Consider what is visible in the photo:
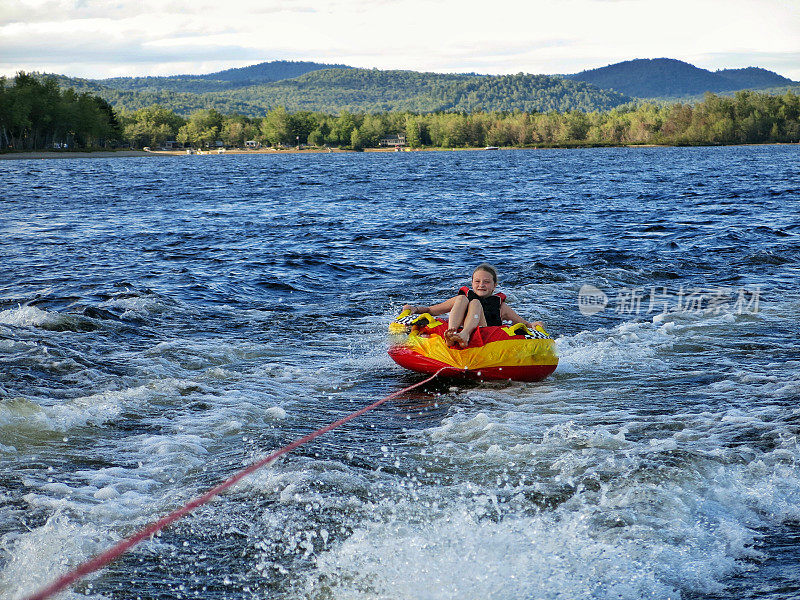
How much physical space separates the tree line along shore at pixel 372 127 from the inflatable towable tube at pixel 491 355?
4090 inches

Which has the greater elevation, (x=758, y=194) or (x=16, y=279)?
(x=758, y=194)

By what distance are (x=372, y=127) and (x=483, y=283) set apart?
605ft

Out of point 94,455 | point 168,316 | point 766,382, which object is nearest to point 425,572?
point 94,455

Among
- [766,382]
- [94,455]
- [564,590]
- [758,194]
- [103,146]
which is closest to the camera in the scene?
[564,590]

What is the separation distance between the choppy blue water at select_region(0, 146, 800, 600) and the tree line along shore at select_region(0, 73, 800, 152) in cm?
9956

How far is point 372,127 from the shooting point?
188 m

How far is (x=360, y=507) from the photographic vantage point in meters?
5.45

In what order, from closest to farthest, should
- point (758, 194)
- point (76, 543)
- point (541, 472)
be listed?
point (76, 543) → point (541, 472) → point (758, 194)

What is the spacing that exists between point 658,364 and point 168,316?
7.65m

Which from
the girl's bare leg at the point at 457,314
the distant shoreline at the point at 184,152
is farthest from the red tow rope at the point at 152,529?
the distant shoreline at the point at 184,152

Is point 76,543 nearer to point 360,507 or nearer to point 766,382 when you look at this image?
point 360,507

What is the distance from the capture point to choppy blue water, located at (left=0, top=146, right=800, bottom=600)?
4672mm

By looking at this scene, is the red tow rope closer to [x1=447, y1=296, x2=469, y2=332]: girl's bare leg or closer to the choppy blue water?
the choppy blue water

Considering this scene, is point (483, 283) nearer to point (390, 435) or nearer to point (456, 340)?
point (456, 340)
